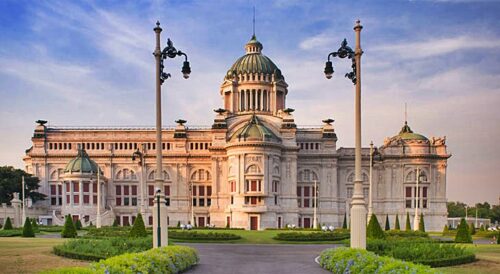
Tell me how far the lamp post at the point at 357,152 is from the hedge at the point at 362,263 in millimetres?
1112

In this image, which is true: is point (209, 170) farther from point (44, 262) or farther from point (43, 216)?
point (44, 262)

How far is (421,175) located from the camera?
105m

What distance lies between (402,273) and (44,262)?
62.1ft

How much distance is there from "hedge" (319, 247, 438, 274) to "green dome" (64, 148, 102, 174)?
82464mm

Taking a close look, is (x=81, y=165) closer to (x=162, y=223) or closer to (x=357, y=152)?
(x=162, y=223)

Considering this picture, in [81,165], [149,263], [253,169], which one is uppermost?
[81,165]

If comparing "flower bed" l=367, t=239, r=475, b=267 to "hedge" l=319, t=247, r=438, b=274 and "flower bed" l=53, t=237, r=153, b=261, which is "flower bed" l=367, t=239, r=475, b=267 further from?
"flower bed" l=53, t=237, r=153, b=261

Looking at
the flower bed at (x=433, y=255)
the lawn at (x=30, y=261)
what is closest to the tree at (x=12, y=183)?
the lawn at (x=30, y=261)

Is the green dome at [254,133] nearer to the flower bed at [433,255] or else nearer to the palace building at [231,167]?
the palace building at [231,167]

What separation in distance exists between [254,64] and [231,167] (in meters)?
27.0

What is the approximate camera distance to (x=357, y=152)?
2567 cm

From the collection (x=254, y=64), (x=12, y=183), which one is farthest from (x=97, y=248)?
(x=254, y=64)

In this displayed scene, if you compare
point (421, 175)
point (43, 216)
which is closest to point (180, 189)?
point (43, 216)

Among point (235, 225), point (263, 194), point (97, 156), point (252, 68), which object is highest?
point (252, 68)
